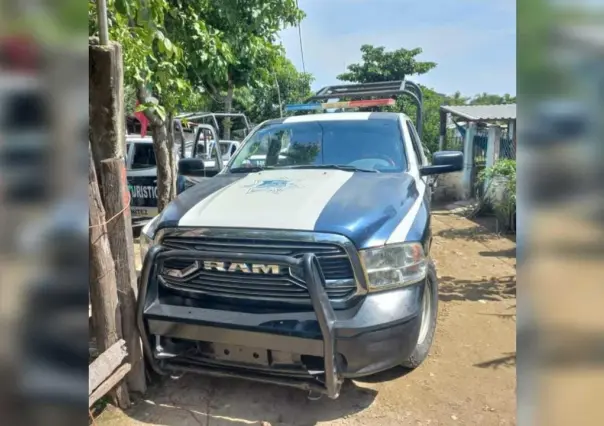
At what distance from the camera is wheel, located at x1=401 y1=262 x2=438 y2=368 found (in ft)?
11.0

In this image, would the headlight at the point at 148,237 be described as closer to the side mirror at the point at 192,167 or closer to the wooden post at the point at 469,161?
the side mirror at the point at 192,167

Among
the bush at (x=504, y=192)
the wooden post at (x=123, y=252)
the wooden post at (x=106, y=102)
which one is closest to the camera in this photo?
the wooden post at (x=106, y=102)

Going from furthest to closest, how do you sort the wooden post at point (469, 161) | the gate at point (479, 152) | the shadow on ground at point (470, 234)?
the wooden post at point (469, 161)
the gate at point (479, 152)
the shadow on ground at point (470, 234)

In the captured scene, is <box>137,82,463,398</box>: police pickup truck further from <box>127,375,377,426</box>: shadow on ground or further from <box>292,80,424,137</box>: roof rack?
<box>292,80,424,137</box>: roof rack

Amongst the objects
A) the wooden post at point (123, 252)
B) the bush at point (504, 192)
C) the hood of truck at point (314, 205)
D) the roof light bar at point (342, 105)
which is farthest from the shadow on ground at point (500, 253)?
the wooden post at point (123, 252)

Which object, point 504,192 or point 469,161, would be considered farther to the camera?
point 469,161

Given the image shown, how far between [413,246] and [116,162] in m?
1.86

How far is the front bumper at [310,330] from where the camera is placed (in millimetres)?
2594

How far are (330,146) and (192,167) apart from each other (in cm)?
142

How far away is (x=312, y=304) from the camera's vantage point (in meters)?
2.60

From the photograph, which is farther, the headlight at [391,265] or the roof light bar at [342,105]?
the roof light bar at [342,105]

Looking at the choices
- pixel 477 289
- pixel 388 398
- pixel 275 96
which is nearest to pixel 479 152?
pixel 477 289

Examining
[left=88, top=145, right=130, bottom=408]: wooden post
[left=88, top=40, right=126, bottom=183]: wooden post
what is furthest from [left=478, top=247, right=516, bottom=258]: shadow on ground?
[left=88, top=40, right=126, bottom=183]: wooden post

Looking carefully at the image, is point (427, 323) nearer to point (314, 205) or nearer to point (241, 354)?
point (314, 205)
